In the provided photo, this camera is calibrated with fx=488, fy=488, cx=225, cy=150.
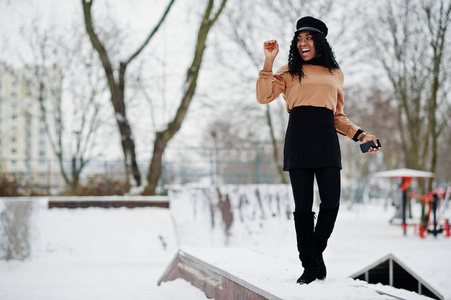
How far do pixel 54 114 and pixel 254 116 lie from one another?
864cm

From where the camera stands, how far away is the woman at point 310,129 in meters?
3.29

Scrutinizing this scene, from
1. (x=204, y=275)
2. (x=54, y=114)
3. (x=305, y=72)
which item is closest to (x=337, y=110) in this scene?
(x=305, y=72)

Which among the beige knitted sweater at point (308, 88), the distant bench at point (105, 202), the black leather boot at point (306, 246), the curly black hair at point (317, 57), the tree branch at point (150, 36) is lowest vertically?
the distant bench at point (105, 202)

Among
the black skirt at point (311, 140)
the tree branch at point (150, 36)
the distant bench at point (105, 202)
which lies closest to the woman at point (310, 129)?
the black skirt at point (311, 140)

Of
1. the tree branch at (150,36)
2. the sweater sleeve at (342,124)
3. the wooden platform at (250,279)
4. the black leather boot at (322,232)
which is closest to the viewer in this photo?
the wooden platform at (250,279)

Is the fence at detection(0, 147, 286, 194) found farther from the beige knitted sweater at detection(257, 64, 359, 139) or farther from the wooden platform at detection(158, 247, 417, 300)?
the beige knitted sweater at detection(257, 64, 359, 139)

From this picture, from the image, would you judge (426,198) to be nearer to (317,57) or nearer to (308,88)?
(317,57)

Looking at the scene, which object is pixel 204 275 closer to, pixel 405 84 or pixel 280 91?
pixel 280 91

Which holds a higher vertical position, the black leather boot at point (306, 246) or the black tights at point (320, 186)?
the black tights at point (320, 186)

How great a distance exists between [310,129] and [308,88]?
29cm

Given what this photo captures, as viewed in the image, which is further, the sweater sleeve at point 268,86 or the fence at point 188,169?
the fence at point 188,169

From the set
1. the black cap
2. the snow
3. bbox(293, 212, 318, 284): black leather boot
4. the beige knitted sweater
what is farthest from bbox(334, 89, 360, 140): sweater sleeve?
the snow

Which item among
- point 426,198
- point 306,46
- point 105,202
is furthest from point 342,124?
point 426,198

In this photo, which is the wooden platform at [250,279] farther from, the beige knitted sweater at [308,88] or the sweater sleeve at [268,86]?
the sweater sleeve at [268,86]
